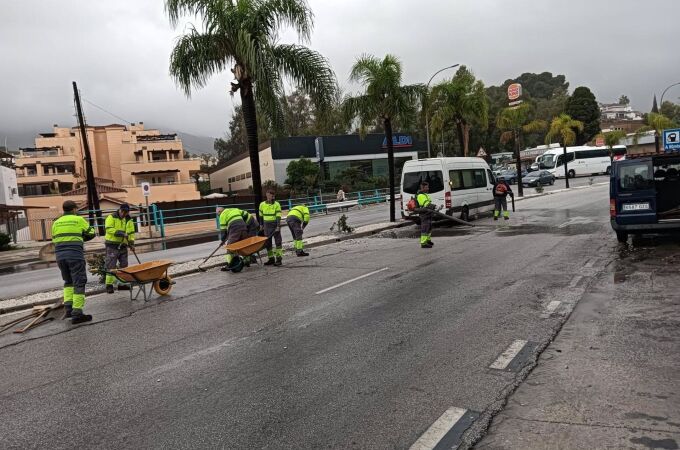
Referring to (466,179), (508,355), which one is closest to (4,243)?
(466,179)

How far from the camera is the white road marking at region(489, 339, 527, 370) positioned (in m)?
4.79

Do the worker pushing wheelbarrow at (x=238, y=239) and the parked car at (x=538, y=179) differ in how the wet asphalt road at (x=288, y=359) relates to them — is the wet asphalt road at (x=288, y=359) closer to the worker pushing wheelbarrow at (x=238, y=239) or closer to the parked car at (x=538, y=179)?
the worker pushing wheelbarrow at (x=238, y=239)

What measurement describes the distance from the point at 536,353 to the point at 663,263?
5695 mm

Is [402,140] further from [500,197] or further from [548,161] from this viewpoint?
[500,197]

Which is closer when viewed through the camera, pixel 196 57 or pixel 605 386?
pixel 605 386

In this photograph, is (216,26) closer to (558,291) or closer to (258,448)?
(558,291)

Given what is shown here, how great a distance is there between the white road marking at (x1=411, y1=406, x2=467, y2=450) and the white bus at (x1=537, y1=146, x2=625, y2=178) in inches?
2147

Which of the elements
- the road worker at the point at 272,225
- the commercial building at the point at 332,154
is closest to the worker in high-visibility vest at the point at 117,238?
the road worker at the point at 272,225

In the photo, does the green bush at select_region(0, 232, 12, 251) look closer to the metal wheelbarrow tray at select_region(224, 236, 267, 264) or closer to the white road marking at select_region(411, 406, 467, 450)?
the metal wheelbarrow tray at select_region(224, 236, 267, 264)

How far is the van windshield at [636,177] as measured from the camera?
1073cm

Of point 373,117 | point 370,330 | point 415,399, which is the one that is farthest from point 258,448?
point 373,117

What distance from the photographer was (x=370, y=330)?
6.16 meters

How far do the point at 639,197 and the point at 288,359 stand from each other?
8701 mm

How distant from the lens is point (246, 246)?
36.3 ft
